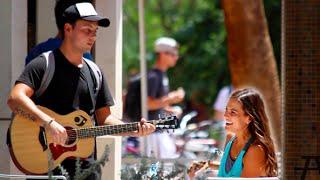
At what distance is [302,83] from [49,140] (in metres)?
1.79

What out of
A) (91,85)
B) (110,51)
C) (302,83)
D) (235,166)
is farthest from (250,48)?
(302,83)

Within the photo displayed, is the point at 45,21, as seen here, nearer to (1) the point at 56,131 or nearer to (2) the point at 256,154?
(1) the point at 56,131

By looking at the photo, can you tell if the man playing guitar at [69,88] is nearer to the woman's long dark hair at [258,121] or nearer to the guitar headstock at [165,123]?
the guitar headstock at [165,123]

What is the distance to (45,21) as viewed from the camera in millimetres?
8852

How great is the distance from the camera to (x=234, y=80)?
13211 mm

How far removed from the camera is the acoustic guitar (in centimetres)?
724

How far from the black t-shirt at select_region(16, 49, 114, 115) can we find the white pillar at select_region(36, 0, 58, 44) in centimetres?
150

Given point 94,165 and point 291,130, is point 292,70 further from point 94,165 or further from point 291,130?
point 94,165

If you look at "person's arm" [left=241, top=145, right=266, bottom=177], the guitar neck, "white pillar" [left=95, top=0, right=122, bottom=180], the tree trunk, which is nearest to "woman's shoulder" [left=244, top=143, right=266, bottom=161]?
"person's arm" [left=241, top=145, right=266, bottom=177]

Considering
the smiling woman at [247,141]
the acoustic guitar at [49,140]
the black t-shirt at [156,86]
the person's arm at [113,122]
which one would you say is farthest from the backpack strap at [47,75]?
the black t-shirt at [156,86]

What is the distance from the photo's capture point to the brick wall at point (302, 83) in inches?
251

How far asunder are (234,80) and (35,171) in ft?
20.4

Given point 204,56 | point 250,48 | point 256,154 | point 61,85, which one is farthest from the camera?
point 204,56

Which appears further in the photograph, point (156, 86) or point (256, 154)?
point (156, 86)
